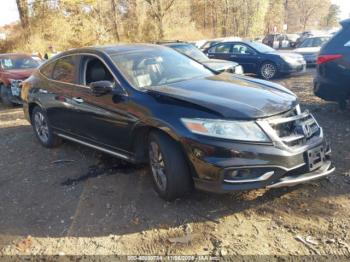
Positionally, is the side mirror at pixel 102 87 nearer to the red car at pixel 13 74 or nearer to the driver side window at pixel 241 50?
the red car at pixel 13 74

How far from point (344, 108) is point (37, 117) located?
5417mm

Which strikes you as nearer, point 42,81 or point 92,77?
point 92,77

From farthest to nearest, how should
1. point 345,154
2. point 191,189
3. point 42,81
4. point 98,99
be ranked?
point 42,81, point 345,154, point 98,99, point 191,189

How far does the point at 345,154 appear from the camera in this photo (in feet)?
16.7

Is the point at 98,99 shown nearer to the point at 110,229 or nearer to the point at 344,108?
the point at 110,229

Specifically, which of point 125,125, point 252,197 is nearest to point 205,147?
point 252,197

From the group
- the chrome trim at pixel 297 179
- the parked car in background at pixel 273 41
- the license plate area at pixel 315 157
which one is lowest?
the parked car in background at pixel 273 41

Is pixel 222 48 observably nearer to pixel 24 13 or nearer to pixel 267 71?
pixel 267 71

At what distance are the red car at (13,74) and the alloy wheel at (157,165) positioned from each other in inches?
307

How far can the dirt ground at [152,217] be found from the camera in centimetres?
337

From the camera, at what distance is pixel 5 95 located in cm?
1120

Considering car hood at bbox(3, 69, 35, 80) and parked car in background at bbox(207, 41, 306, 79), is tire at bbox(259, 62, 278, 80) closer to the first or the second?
parked car in background at bbox(207, 41, 306, 79)

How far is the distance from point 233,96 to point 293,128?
0.67m

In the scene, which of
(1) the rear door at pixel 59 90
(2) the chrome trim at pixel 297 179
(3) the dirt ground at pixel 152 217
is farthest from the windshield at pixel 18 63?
(2) the chrome trim at pixel 297 179
